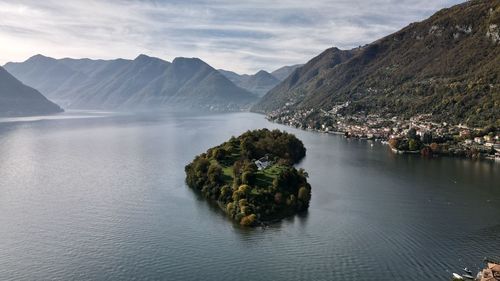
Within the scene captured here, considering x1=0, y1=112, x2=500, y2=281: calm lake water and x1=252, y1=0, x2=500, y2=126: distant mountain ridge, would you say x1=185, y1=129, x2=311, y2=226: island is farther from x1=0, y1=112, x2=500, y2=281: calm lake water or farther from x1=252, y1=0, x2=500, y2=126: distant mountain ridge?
x1=252, y1=0, x2=500, y2=126: distant mountain ridge

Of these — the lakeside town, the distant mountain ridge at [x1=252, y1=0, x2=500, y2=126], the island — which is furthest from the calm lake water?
the distant mountain ridge at [x1=252, y1=0, x2=500, y2=126]

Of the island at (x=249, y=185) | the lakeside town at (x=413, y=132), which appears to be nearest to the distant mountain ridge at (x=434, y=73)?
the lakeside town at (x=413, y=132)

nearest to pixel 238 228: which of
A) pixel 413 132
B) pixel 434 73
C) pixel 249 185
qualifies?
pixel 249 185

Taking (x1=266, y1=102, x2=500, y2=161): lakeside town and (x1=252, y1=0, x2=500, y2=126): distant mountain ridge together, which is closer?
(x1=266, y1=102, x2=500, y2=161): lakeside town

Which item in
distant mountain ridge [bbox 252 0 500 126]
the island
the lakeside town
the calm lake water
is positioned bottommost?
the calm lake water

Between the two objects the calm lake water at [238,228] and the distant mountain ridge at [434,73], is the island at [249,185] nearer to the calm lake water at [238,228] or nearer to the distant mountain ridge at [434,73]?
the calm lake water at [238,228]

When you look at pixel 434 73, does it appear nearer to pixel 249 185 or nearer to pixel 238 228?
pixel 249 185
